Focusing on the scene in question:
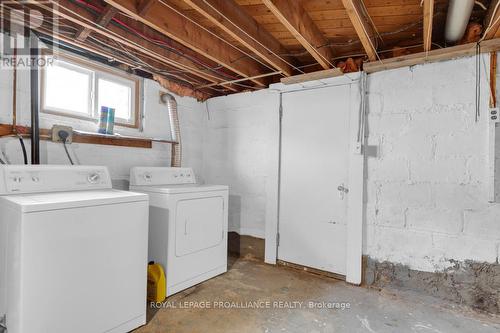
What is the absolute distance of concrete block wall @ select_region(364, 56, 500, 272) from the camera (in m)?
2.02

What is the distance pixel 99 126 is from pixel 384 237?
2.67m

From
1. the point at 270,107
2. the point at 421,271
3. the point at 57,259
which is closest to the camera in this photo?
the point at 57,259

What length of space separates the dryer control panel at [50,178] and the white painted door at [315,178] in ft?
5.66

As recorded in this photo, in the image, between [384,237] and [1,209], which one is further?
[384,237]

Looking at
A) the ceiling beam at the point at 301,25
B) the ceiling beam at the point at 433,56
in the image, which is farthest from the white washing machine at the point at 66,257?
the ceiling beam at the point at 433,56

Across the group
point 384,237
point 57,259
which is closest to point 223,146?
Answer: point 384,237

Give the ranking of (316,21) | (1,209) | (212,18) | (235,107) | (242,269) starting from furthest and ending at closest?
(235,107), (242,269), (316,21), (212,18), (1,209)

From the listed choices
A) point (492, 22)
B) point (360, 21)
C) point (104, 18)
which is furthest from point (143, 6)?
point (492, 22)

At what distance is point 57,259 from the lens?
54.7 inches

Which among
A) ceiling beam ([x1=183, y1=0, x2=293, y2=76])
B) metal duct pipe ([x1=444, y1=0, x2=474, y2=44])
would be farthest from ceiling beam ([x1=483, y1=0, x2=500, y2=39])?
ceiling beam ([x1=183, y1=0, x2=293, y2=76])

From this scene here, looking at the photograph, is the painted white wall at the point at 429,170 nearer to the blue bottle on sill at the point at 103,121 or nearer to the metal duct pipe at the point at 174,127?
the metal duct pipe at the point at 174,127

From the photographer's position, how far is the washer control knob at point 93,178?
2.03 m

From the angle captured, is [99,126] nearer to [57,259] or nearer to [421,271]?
[57,259]

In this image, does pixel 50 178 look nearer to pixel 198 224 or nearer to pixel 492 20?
pixel 198 224
